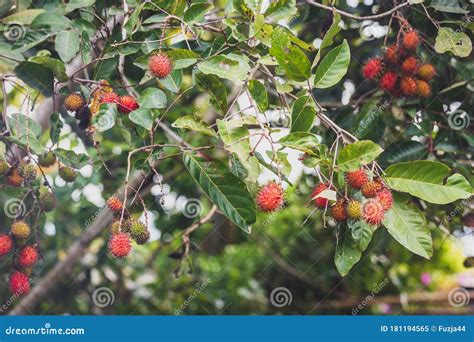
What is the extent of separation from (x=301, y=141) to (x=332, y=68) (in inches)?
9.2

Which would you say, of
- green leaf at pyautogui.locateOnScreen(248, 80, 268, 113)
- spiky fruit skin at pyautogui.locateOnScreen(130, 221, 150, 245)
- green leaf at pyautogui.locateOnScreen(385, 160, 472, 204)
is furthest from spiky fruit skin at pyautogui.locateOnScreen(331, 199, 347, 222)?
spiky fruit skin at pyautogui.locateOnScreen(130, 221, 150, 245)

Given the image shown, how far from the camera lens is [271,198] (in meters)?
1.28

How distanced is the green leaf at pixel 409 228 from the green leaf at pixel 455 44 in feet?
1.79

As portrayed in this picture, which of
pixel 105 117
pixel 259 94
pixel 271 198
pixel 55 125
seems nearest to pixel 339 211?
pixel 271 198

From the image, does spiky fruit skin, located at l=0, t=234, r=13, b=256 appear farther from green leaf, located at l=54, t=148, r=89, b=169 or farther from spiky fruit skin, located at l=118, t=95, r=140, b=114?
spiky fruit skin, located at l=118, t=95, r=140, b=114

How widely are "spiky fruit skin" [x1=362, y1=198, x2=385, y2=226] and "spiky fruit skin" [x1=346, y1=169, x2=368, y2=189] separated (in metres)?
0.04

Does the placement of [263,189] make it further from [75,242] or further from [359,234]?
[75,242]

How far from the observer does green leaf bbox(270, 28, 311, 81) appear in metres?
1.32

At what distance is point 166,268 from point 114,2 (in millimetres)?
1897

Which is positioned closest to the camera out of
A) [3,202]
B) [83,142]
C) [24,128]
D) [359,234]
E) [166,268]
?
[359,234]

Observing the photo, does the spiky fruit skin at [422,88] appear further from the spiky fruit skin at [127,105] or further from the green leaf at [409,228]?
the spiky fruit skin at [127,105]

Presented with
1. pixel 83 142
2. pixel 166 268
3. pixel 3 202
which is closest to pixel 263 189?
pixel 3 202

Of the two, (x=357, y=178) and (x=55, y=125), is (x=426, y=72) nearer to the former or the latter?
(x=357, y=178)

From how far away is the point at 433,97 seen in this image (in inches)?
75.4
